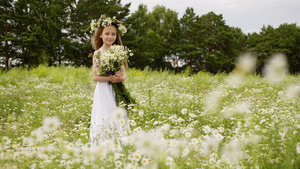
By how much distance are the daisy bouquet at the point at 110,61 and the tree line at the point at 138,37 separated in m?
18.9

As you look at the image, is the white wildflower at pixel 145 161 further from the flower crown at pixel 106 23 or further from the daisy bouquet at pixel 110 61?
the flower crown at pixel 106 23

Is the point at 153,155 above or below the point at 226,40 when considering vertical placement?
below

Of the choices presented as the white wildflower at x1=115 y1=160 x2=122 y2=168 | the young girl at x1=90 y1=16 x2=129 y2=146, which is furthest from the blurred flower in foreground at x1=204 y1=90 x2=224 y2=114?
the white wildflower at x1=115 y1=160 x2=122 y2=168

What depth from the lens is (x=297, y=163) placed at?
1.83 meters

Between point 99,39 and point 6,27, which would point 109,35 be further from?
point 6,27

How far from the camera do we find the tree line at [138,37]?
25953 millimetres

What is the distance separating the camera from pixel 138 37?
101 feet

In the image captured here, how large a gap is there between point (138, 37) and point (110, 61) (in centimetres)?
2807

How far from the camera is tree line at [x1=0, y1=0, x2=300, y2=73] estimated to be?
25953 mm

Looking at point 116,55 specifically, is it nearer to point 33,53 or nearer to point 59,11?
point 33,53

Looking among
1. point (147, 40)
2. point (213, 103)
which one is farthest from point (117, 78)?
point (147, 40)

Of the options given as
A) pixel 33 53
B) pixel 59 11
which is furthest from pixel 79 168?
pixel 59 11

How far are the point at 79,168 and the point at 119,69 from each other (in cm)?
188

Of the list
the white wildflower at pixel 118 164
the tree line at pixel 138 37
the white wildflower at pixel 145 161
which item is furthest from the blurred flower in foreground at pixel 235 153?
the tree line at pixel 138 37
